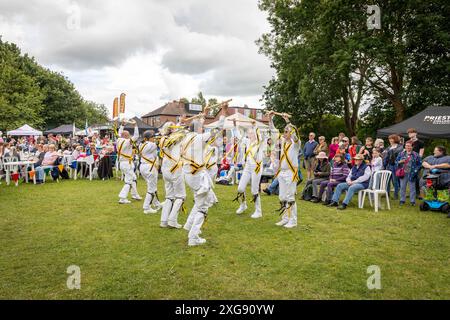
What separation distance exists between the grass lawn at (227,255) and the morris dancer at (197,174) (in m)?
0.39

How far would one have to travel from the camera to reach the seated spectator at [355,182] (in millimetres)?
9531

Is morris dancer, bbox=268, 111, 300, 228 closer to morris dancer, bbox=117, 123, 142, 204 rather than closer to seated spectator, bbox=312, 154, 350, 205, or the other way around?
seated spectator, bbox=312, 154, 350, 205

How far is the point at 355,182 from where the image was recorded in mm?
9602

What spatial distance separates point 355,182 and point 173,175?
5.49m

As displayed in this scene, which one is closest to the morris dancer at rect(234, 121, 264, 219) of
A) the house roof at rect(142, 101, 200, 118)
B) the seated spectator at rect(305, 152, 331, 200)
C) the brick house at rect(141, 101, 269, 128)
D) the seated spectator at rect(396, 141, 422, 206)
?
the seated spectator at rect(305, 152, 331, 200)

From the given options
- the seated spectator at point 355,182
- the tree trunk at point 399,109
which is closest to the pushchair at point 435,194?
the seated spectator at point 355,182

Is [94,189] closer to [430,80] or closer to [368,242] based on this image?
[368,242]

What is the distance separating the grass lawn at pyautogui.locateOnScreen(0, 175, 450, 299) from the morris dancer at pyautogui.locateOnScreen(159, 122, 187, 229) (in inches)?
13.5

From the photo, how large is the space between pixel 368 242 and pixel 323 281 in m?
2.25

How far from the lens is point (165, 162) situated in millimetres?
7172

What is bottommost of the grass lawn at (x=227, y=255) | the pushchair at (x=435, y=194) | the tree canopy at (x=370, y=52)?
the grass lawn at (x=227, y=255)

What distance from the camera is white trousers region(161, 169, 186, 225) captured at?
7146 mm

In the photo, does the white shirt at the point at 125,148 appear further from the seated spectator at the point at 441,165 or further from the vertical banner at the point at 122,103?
the seated spectator at the point at 441,165
